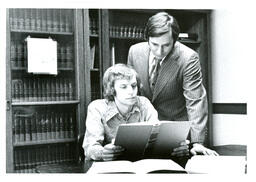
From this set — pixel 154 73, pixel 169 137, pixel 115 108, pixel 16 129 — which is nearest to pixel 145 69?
pixel 154 73

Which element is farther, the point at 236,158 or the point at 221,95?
the point at 221,95

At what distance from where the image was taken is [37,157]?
2.20 meters

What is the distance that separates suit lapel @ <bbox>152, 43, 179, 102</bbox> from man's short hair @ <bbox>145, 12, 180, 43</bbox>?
0.08m

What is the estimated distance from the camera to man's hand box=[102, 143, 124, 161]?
1640mm

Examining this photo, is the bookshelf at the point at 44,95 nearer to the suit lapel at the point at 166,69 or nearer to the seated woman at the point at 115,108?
the seated woman at the point at 115,108

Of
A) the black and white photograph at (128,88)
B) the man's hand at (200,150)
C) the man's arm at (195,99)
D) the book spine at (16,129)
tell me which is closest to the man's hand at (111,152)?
the black and white photograph at (128,88)

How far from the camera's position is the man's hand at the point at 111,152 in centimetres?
164

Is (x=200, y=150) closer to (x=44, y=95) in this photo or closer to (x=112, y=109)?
(x=112, y=109)

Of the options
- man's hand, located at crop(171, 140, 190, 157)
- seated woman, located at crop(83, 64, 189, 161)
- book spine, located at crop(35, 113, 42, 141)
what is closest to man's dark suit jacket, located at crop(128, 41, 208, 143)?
seated woman, located at crop(83, 64, 189, 161)

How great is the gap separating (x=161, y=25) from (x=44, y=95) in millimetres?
898

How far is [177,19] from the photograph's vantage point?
6.68 feet
